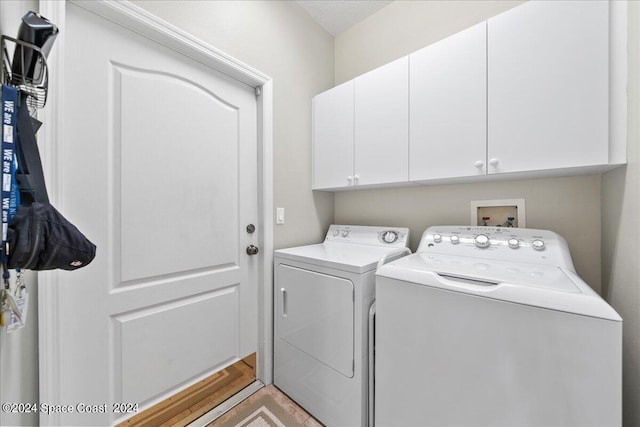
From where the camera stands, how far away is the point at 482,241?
1.35 metres

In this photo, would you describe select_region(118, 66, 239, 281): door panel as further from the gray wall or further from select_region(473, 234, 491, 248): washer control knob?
select_region(473, 234, 491, 248): washer control knob

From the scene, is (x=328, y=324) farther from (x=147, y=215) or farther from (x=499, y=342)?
(x=147, y=215)

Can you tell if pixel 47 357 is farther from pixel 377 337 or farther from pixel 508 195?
pixel 508 195

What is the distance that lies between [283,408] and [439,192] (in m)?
1.70

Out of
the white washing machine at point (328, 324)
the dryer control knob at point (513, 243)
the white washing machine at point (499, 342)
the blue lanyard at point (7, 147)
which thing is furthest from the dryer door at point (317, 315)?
the blue lanyard at point (7, 147)

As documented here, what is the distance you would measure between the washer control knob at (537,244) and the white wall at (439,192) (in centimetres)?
20

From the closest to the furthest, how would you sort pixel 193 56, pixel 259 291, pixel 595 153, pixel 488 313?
pixel 488 313 < pixel 595 153 < pixel 193 56 < pixel 259 291

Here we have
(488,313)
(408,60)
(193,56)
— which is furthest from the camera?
(408,60)

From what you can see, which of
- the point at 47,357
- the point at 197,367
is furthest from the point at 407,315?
the point at 47,357

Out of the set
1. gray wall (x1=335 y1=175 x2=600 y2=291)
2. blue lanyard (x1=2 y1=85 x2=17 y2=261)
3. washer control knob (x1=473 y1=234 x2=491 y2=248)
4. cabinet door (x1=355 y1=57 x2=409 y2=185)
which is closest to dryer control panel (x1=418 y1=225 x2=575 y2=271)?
washer control knob (x1=473 y1=234 x2=491 y2=248)

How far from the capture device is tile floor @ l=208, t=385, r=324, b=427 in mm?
1402

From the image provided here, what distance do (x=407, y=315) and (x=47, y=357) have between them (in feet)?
4.61

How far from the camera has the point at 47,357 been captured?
926 mm

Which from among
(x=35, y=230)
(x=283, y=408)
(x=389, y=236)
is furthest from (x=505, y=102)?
(x=283, y=408)
